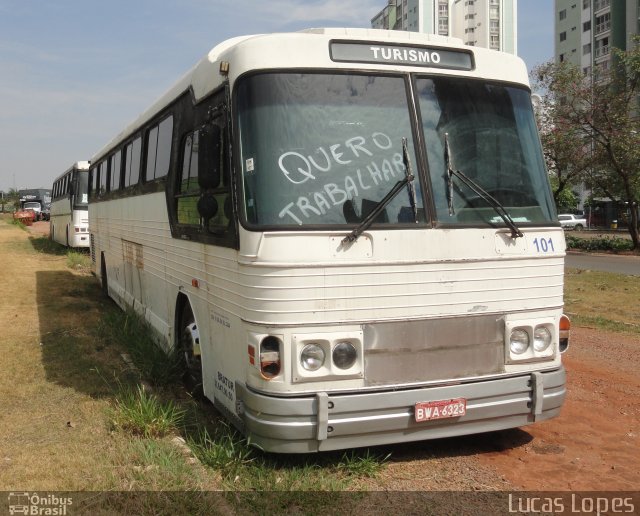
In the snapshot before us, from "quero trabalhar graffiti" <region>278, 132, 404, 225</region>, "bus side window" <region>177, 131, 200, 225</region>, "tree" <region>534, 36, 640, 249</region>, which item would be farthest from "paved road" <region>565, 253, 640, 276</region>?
"quero trabalhar graffiti" <region>278, 132, 404, 225</region>

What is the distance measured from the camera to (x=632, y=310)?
496 inches

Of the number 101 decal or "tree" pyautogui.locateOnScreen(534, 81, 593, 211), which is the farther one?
"tree" pyautogui.locateOnScreen(534, 81, 593, 211)

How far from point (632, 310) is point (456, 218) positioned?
9.37 metres

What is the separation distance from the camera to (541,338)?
16.3ft

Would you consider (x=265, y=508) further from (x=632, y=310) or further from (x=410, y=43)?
(x=632, y=310)

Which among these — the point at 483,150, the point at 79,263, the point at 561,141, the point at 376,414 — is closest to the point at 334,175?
the point at 483,150

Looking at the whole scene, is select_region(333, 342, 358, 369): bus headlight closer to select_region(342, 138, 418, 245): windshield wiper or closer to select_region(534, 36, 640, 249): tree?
select_region(342, 138, 418, 245): windshield wiper

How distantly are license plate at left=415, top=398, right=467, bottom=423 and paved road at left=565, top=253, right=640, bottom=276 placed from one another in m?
16.9

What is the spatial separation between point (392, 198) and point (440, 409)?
1471 millimetres

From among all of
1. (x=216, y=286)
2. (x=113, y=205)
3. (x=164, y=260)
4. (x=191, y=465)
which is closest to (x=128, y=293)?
(x=113, y=205)

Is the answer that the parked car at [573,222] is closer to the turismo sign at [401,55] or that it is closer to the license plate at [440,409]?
the turismo sign at [401,55]

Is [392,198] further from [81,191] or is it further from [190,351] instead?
[81,191]

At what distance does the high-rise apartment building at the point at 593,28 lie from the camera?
63.1 meters

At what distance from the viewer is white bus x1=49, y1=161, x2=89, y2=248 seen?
2219 cm
